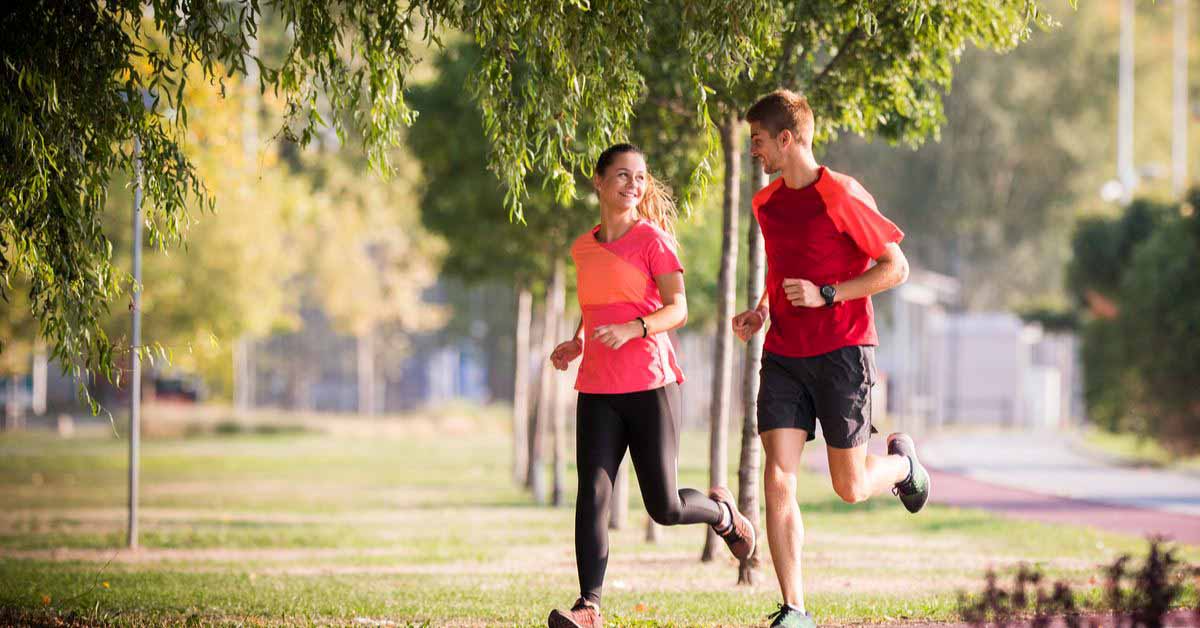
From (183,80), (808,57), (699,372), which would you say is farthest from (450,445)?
(183,80)

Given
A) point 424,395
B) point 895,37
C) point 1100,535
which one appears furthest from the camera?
point 424,395

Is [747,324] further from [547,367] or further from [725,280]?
[547,367]

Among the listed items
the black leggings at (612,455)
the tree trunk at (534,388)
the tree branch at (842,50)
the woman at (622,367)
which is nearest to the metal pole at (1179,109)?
the tree trunk at (534,388)

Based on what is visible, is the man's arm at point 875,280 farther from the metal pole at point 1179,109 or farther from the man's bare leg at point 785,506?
the metal pole at point 1179,109

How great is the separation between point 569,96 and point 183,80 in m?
1.86

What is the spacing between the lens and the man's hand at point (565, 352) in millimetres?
7133

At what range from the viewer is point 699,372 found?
4909 cm

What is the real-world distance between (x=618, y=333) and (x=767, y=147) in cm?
101

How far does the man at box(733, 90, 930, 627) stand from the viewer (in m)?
6.59

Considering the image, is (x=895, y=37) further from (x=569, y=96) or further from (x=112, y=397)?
(x=112, y=397)

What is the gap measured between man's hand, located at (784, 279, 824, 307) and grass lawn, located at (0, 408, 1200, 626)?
4.31ft

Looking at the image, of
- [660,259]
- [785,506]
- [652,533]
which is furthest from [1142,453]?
[660,259]

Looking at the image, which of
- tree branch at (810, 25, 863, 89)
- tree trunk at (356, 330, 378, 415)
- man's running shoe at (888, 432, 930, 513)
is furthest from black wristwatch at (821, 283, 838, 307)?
tree trunk at (356, 330, 378, 415)

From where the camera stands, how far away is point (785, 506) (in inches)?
267
